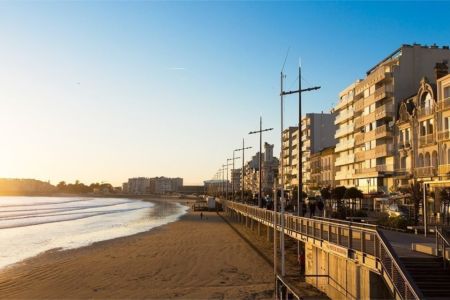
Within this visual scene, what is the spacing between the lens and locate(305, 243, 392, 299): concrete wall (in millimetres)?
13383

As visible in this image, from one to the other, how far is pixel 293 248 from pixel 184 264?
9124mm

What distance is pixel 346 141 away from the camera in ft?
250

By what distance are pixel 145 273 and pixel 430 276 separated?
16576 mm

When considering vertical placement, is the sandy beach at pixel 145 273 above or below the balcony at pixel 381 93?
below

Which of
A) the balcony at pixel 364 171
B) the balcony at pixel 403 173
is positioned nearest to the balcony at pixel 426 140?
the balcony at pixel 403 173

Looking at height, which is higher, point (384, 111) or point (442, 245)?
point (384, 111)

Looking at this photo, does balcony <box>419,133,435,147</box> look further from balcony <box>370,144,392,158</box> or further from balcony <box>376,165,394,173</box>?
balcony <box>370,144,392,158</box>

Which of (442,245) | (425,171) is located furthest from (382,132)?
(442,245)

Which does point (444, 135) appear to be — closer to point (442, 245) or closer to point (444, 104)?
point (444, 104)

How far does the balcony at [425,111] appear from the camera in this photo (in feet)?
148

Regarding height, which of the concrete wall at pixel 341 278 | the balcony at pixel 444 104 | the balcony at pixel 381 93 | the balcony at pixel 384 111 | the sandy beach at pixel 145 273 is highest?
the balcony at pixel 381 93

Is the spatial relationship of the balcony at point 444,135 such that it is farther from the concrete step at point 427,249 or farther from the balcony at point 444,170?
the concrete step at point 427,249

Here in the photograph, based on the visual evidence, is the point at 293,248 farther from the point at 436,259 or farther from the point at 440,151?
the point at 436,259

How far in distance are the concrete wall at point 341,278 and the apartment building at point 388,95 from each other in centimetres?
3784
